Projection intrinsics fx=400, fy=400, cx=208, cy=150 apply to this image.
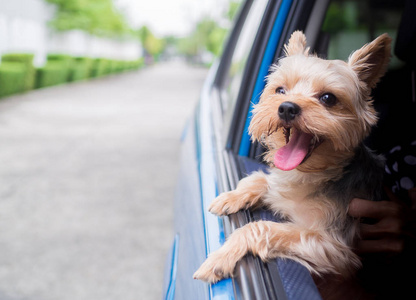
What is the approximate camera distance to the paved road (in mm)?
3467

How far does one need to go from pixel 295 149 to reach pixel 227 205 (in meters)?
0.39

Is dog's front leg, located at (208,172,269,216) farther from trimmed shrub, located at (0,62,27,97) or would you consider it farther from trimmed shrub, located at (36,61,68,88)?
trimmed shrub, located at (36,61,68,88)

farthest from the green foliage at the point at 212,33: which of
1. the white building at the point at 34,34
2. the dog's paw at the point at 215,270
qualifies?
the white building at the point at 34,34

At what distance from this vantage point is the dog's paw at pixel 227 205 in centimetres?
166

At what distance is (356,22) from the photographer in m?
2.61

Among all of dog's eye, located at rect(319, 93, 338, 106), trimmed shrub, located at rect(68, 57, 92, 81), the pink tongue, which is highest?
dog's eye, located at rect(319, 93, 338, 106)

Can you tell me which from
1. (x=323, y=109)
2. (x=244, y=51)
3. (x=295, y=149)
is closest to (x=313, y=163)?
(x=295, y=149)

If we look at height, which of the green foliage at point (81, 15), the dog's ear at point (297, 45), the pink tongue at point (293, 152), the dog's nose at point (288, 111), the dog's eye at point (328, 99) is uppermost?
the dog's ear at point (297, 45)

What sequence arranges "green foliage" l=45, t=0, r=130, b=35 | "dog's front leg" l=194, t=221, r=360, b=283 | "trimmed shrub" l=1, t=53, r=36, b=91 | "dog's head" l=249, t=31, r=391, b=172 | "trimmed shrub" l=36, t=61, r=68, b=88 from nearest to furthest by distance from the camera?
"dog's front leg" l=194, t=221, r=360, b=283 < "dog's head" l=249, t=31, r=391, b=172 < "trimmed shrub" l=1, t=53, r=36, b=91 < "trimmed shrub" l=36, t=61, r=68, b=88 < "green foliage" l=45, t=0, r=130, b=35

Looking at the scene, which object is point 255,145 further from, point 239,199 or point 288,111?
point 288,111

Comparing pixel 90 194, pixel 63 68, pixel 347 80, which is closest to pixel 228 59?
pixel 90 194

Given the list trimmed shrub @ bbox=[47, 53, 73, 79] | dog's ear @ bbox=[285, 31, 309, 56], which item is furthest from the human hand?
trimmed shrub @ bbox=[47, 53, 73, 79]

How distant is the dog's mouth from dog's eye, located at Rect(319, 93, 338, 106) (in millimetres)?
139

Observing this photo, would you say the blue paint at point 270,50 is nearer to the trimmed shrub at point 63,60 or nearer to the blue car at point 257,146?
the blue car at point 257,146
